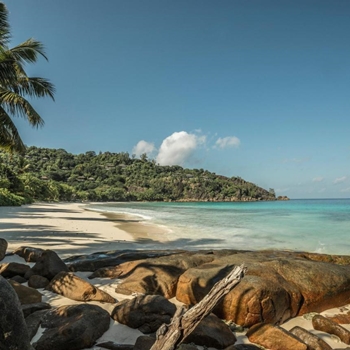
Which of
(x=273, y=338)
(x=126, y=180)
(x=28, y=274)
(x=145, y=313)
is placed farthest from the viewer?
(x=126, y=180)

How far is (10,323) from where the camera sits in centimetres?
242

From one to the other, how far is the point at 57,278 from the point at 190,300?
2.50 m

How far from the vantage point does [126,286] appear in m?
5.61

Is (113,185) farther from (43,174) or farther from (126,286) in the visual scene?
(126,286)

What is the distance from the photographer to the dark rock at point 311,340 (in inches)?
152

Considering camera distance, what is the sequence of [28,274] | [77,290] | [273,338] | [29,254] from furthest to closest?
[29,254] < [28,274] < [77,290] < [273,338]

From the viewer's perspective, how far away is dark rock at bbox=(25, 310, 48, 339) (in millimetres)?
3759

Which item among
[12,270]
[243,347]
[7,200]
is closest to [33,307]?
[12,270]

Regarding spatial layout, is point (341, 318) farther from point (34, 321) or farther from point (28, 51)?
point (28, 51)

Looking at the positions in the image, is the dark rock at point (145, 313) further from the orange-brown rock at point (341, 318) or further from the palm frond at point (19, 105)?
the palm frond at point (19, 105)

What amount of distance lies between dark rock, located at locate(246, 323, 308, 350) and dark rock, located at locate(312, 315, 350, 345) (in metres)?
0.88

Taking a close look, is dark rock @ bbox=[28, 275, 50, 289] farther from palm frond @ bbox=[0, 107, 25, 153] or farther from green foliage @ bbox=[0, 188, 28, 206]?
green foliage @ bbox=[0, 188, 28, 206]

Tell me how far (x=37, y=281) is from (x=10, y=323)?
11.5 ft

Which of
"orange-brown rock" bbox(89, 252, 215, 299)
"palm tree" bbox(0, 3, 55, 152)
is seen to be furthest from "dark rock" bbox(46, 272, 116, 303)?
"palm tree" bbox(0, 3, 55, 152)
